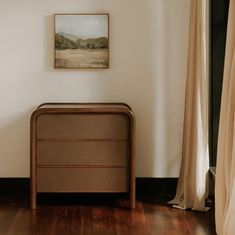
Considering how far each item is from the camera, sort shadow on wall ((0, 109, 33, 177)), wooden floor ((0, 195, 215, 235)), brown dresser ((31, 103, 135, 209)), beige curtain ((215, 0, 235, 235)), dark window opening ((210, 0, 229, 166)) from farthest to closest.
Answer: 1. shadow on wall ((0, 109, 33, 177))
2. dark window opening ((210, 0, 229, 166))
3. brown dresser ((31, 103, 135, 209))
4. wooden floor ((0, 195, 215, 235))
5. beige curtain ((215, 0, 235, 235))

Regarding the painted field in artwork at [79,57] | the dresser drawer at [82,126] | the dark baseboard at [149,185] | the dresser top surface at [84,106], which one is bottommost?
the dark baseboard at [149,185]

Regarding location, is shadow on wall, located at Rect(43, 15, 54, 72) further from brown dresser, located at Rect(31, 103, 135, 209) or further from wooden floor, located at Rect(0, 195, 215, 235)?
wooden floor, located at Rect(0, 195, 215, 235)

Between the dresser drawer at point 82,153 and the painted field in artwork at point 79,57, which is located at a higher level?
the painted field in artwork at point 79,57

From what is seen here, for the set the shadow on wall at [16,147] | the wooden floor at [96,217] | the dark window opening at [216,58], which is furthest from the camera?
the shadow on wall at [16,147]

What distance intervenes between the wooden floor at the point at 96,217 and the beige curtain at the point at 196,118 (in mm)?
194

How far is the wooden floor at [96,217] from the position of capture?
3217 millimetres

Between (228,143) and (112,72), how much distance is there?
1677mm

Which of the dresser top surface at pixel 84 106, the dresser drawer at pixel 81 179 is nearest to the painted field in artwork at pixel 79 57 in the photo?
the dresser top surface at pixel 84 106

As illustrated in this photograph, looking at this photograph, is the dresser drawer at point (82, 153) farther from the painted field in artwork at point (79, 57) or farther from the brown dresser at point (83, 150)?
the painted field in artwork at point (79, 57)

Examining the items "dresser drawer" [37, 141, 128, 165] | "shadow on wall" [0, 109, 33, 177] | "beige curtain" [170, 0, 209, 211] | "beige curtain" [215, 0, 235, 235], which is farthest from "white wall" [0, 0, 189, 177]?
"beige curtain" [215, 0, 235, 235]

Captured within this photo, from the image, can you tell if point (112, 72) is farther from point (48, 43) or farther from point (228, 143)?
point (228, 143)

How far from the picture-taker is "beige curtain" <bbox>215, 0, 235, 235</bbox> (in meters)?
2.54

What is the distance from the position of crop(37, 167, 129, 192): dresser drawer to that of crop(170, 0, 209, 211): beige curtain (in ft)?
1.66

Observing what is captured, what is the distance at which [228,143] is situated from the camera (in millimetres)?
2605
